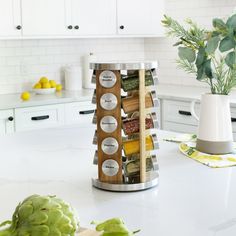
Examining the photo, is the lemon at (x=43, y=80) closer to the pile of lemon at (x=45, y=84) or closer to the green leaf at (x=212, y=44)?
the pile of lemon at (x=45, y=84)

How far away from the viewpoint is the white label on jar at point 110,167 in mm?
1484

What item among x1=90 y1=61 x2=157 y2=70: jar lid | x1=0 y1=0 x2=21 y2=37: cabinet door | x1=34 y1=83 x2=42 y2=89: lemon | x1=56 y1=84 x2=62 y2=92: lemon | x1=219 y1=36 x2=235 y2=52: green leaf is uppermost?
x1=0 y1=0 x2=21 y2=37: cabinet door

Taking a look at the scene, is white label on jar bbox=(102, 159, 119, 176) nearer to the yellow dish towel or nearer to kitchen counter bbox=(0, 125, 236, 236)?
kitchen counter bbox=(0, 125, 236, 236)

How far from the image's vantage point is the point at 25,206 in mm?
591

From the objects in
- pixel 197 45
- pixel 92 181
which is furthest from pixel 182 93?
pixel 92 181

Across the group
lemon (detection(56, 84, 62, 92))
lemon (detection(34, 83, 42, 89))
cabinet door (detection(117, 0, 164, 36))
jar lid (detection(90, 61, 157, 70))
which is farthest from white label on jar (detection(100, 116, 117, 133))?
cabinet door (detection(117, 0, 164, 36))

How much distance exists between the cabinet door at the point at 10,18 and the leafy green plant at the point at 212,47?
252 centimetres

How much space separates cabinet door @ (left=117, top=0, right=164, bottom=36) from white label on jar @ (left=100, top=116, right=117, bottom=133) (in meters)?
3.40

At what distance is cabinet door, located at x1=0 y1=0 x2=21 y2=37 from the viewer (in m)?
4.02

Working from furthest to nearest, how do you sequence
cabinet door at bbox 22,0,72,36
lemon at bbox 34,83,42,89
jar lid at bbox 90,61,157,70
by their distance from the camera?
lemon at bbox 34,83,42,89 → cabinet door at bbox 22,0,72,36 → jar lid at bbox 90,61,157,70

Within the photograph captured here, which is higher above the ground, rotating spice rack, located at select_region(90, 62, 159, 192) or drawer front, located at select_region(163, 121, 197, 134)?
rotating spice rack, located at select_region(90, 62, 159, 192)

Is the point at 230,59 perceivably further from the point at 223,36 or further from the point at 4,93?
the point at 4,93

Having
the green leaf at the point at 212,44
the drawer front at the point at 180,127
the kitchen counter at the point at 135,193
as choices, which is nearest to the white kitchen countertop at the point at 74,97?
the drawer front at the point at 180,127

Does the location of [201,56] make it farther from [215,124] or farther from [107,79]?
[107,79]
